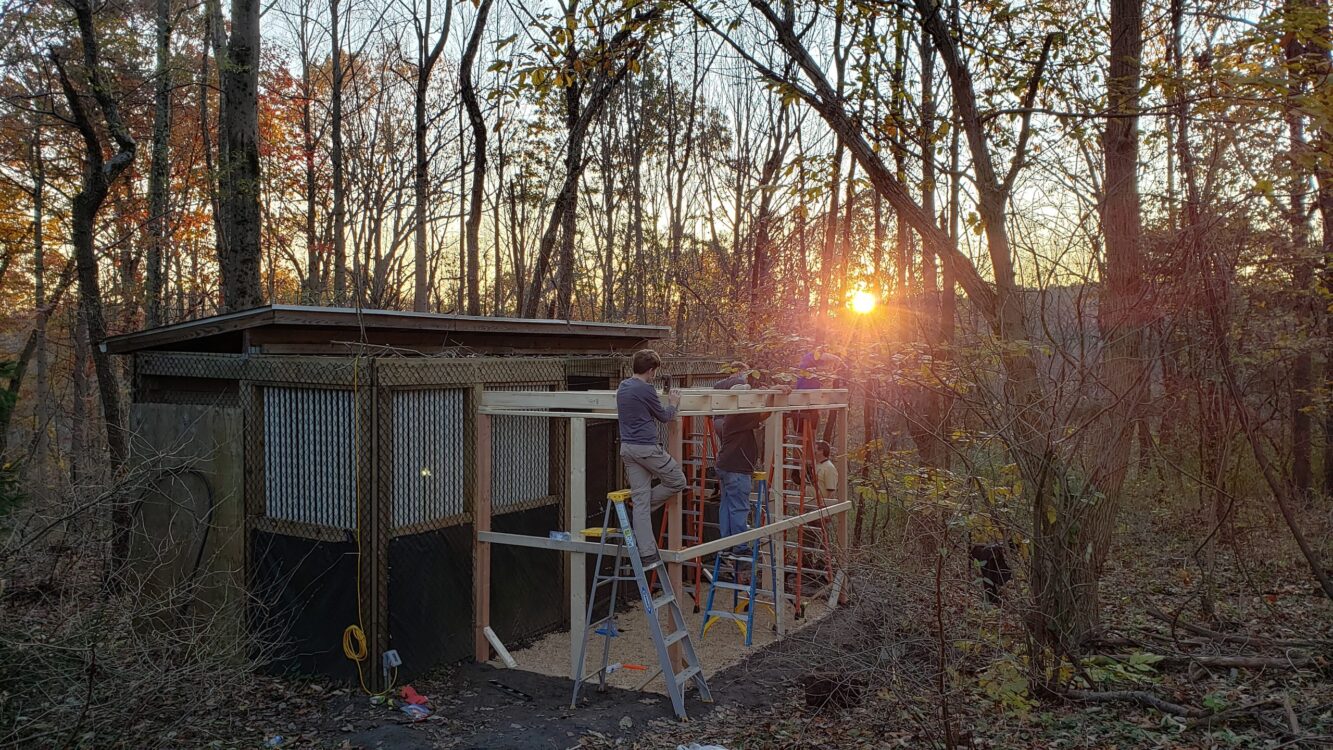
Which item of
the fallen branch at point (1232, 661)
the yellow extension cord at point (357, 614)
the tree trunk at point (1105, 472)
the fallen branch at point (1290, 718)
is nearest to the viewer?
the fallen branch at point (1290, 718)

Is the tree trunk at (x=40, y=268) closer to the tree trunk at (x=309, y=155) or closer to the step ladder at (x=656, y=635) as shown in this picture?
the tree trunk at (x=309, y=155)

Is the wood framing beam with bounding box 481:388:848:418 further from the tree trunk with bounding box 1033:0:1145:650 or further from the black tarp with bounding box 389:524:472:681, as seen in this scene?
the tree trunk with bounding box 1033:0:1145:650

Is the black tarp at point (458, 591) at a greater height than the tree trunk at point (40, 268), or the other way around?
the tree trunk at point (40, 268)

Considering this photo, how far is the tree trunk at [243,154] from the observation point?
34.7 feet

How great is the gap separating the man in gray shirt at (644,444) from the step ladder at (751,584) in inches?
66.2

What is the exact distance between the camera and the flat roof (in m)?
7.09

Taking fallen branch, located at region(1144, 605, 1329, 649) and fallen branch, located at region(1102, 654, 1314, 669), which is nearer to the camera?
fallen branch, located at region(1102, 654, 1314, 669)

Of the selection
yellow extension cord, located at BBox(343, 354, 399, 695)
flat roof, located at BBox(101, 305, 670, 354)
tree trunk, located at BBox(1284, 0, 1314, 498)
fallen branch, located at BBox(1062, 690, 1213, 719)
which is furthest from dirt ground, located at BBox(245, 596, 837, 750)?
tree trunk, located at BBox(1284, 0, 1314, 498)

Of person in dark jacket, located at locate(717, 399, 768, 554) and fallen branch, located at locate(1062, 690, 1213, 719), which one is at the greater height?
person in dark jacket, located at locate(717, 399, 768, 554)

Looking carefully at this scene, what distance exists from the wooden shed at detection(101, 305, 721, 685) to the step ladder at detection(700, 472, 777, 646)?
6.17ft

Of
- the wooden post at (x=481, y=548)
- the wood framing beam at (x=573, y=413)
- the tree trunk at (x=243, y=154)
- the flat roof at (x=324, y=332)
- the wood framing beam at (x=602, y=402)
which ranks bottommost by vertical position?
the wooden post at (x=481, y=548)

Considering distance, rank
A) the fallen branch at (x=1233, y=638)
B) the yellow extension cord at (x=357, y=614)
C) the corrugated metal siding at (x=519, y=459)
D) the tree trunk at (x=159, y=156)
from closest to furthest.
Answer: the yellow extension cord at (x=357, y=614)
the fallen branch at (x=1233, y=638)
the corrugated metal siding at (x=519, y=459)
the tree trunk at (x=159, y=156)

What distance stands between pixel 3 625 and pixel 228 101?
8029 millimetres

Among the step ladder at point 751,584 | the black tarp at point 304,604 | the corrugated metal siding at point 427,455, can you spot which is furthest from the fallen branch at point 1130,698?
the black tarp at point 304,604
